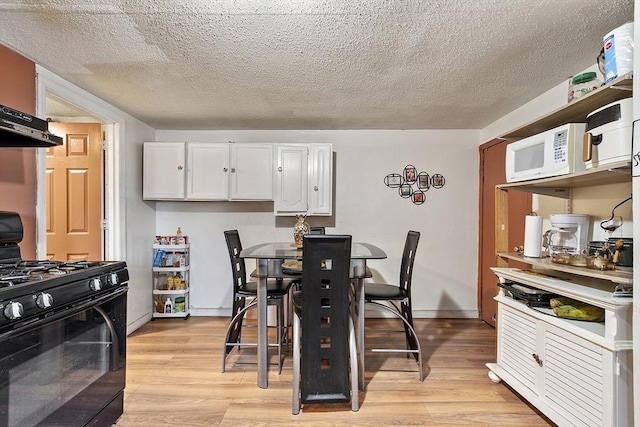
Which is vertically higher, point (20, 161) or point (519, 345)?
point (20, 161)

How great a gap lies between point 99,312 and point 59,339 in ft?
0.74

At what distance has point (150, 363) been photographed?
267cm

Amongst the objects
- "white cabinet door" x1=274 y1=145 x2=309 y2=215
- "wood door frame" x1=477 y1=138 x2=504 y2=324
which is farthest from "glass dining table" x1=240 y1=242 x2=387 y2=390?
"wood door frame" x1=477 y1=138 x2=504 y2=324

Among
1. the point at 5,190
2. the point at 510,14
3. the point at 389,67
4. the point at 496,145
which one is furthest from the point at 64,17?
the point at 496,145

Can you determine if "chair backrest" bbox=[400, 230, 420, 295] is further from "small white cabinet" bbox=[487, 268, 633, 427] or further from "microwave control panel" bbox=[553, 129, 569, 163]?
"microwave control panel" bbox=[553, 129, 569, 163]

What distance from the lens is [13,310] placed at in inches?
46.9

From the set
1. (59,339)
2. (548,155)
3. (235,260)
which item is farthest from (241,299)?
(548,155)

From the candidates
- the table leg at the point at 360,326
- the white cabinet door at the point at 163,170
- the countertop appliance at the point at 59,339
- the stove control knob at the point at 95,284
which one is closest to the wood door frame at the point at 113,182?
the white cabinet door at the point at 163,170

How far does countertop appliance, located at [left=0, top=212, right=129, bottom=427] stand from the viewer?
125cm

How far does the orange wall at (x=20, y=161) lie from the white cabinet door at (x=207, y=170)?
58.1 inches

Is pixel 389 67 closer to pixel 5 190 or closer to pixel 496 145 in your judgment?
pixel 496 145

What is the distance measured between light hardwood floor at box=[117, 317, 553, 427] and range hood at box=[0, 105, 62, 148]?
5.19ft

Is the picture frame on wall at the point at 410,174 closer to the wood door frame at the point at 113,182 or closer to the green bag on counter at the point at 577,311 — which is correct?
the green bag on counter at the point at 577,311

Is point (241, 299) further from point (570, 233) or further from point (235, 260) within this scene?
point (570, 233)
